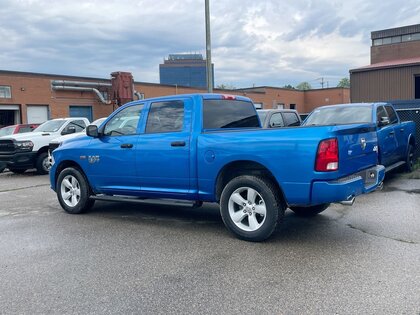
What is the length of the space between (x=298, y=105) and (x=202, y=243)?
4906 cm

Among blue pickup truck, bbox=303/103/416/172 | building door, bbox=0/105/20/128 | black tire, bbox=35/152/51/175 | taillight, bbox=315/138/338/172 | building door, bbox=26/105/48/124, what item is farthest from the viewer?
building door, bbox=26/105/48/124

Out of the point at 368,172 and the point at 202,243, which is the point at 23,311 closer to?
the point at 202,243

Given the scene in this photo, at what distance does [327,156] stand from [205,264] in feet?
6.02

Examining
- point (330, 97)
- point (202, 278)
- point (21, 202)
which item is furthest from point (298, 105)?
point (202, 278)

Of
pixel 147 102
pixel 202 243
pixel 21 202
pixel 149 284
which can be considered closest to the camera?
pixel 149 284

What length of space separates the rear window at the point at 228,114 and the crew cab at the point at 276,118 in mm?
4139

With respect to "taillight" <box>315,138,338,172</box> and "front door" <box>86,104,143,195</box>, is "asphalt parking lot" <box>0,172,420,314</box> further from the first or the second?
"taillight" <box>315,138,338,172</box>

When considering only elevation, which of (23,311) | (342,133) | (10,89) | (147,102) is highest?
(10,89)

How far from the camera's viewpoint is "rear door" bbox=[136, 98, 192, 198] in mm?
5984

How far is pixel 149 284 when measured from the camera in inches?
163

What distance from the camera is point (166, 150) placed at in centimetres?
611

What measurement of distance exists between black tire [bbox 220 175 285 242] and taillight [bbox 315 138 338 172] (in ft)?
2.40

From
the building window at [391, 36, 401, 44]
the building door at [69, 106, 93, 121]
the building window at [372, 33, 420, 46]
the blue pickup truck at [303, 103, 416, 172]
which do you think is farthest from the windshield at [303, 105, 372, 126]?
the building window at [391, 36, 401, 44]

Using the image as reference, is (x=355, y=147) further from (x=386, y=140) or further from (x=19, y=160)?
(x=19, y=160)
